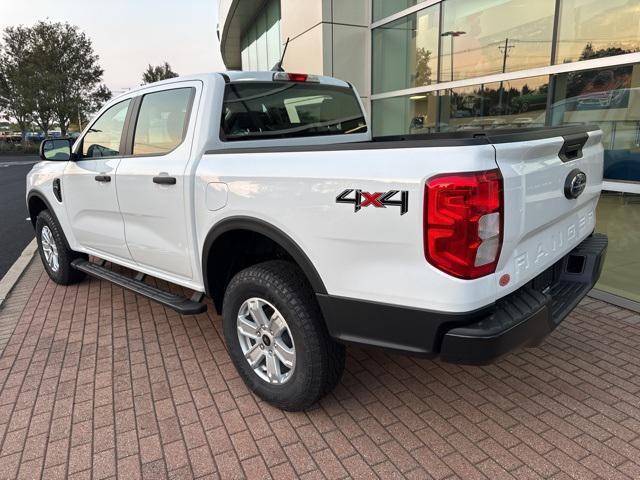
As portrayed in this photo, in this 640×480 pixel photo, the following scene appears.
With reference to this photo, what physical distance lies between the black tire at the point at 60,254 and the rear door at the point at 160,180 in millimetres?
1412

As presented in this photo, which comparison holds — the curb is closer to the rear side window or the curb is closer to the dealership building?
the rear side window

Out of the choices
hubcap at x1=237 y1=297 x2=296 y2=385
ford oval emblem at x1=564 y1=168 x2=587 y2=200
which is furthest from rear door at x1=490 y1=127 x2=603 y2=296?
hubcap at x1=237 y1=297 x2=296 y2=385

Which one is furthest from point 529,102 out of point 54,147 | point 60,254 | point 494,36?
point 60,254

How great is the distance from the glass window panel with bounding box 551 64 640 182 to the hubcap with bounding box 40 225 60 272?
5.30 meters

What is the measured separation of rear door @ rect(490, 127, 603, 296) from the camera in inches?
76.1

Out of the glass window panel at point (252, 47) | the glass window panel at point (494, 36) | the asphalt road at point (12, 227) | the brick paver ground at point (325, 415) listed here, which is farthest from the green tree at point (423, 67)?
the glass window panel at point (252, 47)

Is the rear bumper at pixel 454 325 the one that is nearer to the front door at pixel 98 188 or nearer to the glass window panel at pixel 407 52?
the front door at pixel 98 188

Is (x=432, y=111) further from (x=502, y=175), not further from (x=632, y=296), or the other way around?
(x=502, y=175)

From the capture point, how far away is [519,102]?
5.26 m

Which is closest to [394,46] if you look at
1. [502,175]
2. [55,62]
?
[502,175]

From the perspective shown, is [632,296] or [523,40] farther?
[523,40]

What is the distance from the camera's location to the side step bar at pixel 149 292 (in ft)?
10.3

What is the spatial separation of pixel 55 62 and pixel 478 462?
42.8 m

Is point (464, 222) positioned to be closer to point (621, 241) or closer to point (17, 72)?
point (621, 241)
